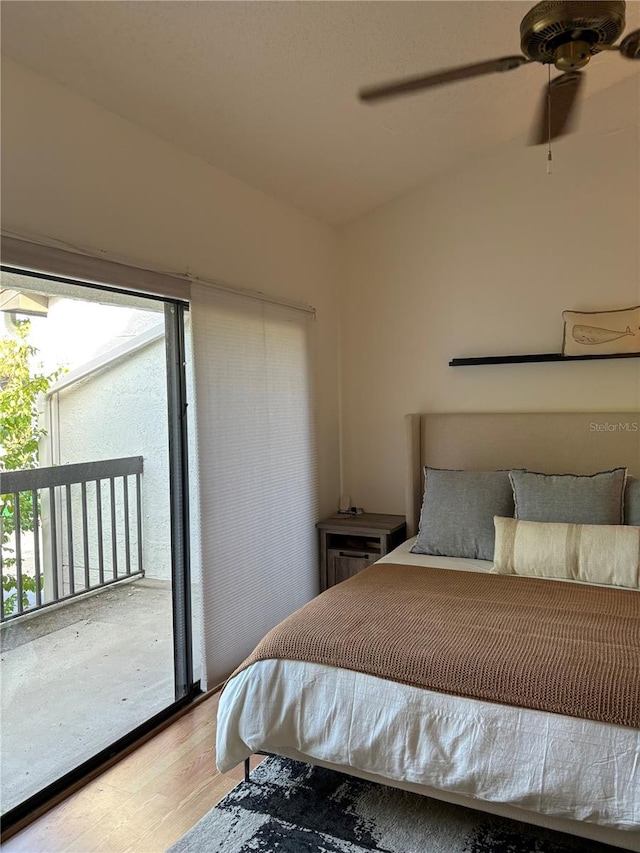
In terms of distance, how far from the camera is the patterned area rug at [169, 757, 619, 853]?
195cm

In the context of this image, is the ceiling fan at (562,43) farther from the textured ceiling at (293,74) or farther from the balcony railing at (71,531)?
the balcony railing at (71,531)

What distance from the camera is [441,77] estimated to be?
74.7 inches

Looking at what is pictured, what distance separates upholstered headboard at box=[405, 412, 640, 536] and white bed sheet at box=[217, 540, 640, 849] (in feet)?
6.23

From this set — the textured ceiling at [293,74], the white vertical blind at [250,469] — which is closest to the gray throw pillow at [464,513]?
the white vertical blind at [250,469]

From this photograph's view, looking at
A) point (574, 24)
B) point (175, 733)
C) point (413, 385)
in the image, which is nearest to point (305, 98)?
point (574, 24)

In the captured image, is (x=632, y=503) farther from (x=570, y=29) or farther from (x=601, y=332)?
(x=570, y=29)

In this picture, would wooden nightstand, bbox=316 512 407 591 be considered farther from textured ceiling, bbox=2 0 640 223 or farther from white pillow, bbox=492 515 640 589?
textured ceiling, bbox=2 0 640 223

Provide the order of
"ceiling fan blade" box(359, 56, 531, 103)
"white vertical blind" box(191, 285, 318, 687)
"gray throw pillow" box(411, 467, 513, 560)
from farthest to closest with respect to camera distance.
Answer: "gray throw pillow" box(411, 467, 513, 560)
"white vertical blind" box(191, 285, 318, 687)
"ceiling fan blade" box(359, 56, 531, 103)

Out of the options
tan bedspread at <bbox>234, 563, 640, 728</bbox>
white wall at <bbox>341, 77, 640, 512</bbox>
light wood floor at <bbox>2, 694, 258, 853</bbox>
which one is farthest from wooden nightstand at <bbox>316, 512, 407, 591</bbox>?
light wood floor at <bbox>2, 694, 258, 853</bbox>

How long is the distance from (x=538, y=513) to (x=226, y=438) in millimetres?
1572

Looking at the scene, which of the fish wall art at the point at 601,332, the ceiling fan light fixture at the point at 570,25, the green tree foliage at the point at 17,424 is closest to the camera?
the ceiling fan light fixture at the point at 570,25

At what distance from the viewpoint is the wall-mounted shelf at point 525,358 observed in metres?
3.36

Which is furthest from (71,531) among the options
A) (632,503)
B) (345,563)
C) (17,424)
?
(632,503)

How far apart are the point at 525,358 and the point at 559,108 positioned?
1.57 meters
